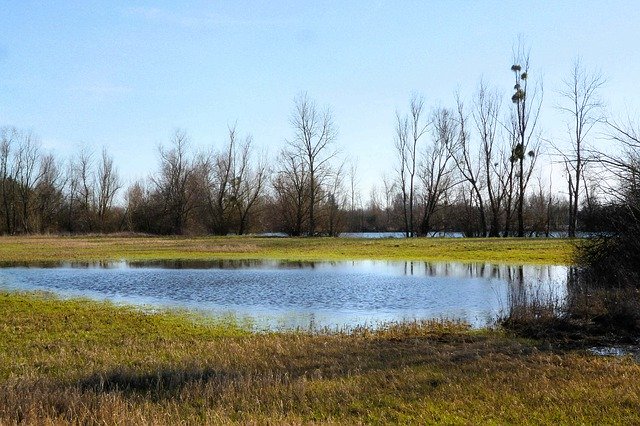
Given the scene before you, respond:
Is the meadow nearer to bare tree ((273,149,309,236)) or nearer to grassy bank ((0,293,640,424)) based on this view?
grassy bank ((0,293,640,424))

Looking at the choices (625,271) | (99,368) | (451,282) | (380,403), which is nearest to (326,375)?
(380,403)

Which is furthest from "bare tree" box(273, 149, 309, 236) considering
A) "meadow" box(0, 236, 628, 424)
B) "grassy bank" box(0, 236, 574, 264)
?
"meadow" box(0, 236, 628, 424)

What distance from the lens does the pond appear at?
640 inches

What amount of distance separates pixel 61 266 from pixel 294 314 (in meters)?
22.2

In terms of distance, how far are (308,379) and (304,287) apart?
560 inches

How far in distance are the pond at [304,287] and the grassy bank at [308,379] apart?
3.57m

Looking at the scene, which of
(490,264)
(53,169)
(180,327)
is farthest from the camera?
(53,169)

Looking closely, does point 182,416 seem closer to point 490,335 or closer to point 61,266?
point 490,335

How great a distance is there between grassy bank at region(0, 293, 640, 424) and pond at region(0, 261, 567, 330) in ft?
11.7

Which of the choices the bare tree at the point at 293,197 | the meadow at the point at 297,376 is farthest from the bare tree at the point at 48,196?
the meadow at the point at 297,376

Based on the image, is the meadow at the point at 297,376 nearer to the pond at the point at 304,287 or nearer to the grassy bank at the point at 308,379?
the grassy bank at the point at 308,379

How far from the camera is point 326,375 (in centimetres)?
850

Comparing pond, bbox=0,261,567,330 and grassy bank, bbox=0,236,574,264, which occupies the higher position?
grassy bank, bbox=0,236,574,264

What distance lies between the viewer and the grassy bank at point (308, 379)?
21.9ft
